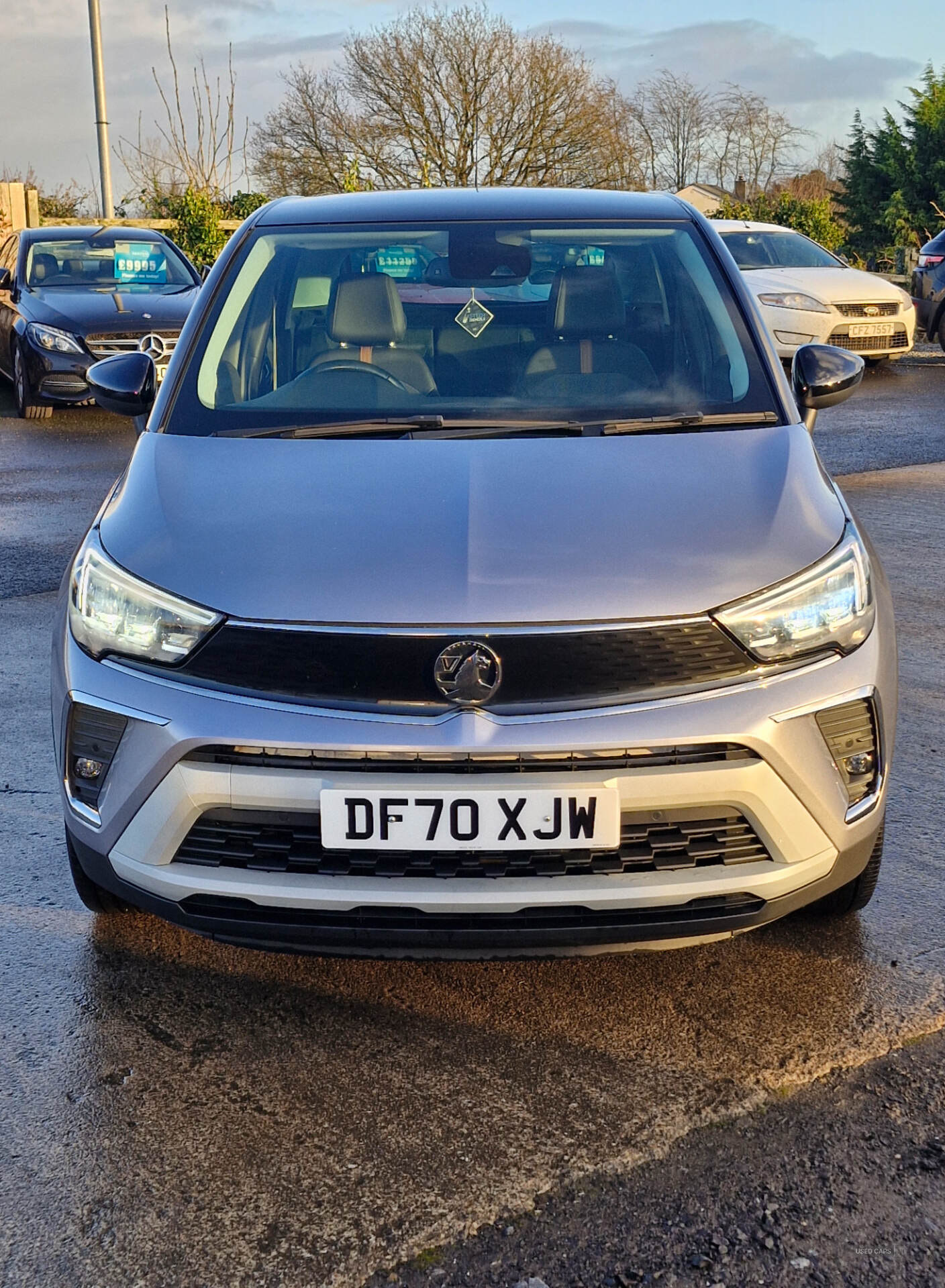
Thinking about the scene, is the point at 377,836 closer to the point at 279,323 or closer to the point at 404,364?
the point at 404,364

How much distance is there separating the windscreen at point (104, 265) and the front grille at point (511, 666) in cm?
1062

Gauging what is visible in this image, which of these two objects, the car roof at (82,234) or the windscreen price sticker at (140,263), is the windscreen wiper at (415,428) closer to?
the windscreen price sticker at (140,263)

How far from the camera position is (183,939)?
10.3 ft

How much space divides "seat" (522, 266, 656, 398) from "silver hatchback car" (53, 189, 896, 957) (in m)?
0.39

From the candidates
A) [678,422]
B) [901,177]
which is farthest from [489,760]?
[901,177]

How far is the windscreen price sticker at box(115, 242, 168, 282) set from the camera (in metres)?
12.5

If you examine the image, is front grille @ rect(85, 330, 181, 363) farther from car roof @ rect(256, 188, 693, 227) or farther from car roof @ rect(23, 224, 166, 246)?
car roof @ rect(256, 188, 693, 227)

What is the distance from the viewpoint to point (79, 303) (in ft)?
38.4

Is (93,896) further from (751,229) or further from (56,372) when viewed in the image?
(751,229)

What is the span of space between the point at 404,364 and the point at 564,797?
1610 mm

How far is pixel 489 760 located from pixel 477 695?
0.39 feet

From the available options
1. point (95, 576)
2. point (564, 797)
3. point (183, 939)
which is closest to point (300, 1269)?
point (564, 797)

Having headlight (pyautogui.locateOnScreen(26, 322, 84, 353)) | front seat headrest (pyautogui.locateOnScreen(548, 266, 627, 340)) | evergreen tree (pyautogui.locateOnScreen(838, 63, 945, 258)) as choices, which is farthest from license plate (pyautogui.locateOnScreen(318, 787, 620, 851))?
evergreen tree (pyautogui.locateOnScreen(838, 63, 945, 258))

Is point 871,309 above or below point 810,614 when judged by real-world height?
below
